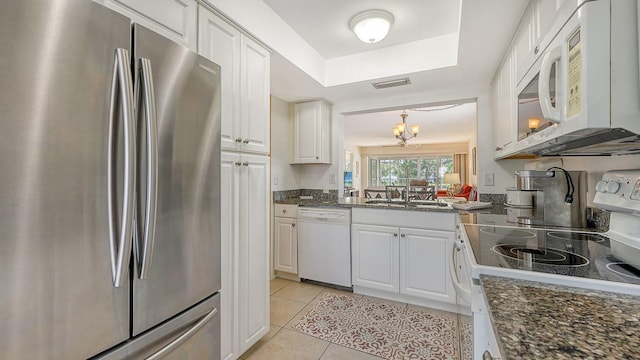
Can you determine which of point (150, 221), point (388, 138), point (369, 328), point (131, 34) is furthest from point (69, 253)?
point (388, 138)

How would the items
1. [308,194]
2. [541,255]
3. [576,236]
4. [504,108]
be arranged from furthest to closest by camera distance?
[308,194] < [504,108] < [576,236] < [541,255]

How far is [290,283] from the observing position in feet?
9.70

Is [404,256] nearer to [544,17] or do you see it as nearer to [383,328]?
[383,328]

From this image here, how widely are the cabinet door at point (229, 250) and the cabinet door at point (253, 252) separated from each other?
5 cm

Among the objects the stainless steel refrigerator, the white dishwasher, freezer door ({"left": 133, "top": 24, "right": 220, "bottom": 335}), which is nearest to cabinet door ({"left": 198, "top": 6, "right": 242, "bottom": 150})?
freezer door ({"left": 133, "top": 24, "right": 220, "bottom": 335})

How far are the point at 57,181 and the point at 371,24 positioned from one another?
199 centimetres

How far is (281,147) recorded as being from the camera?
3.23 metres

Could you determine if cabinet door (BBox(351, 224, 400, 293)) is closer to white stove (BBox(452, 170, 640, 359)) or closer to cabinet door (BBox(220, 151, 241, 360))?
white stove (BBox(452, 170, 640, 359))

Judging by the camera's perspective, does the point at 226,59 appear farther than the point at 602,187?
Yes

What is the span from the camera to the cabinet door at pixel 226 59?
146 centimetres

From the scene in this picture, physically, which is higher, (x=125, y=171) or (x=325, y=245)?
(x=125, y=171)

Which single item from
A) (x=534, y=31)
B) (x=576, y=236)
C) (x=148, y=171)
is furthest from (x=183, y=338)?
(x=534, y=31)

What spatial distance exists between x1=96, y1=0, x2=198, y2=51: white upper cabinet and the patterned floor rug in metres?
2.03

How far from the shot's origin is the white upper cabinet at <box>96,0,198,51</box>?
3.67ft
